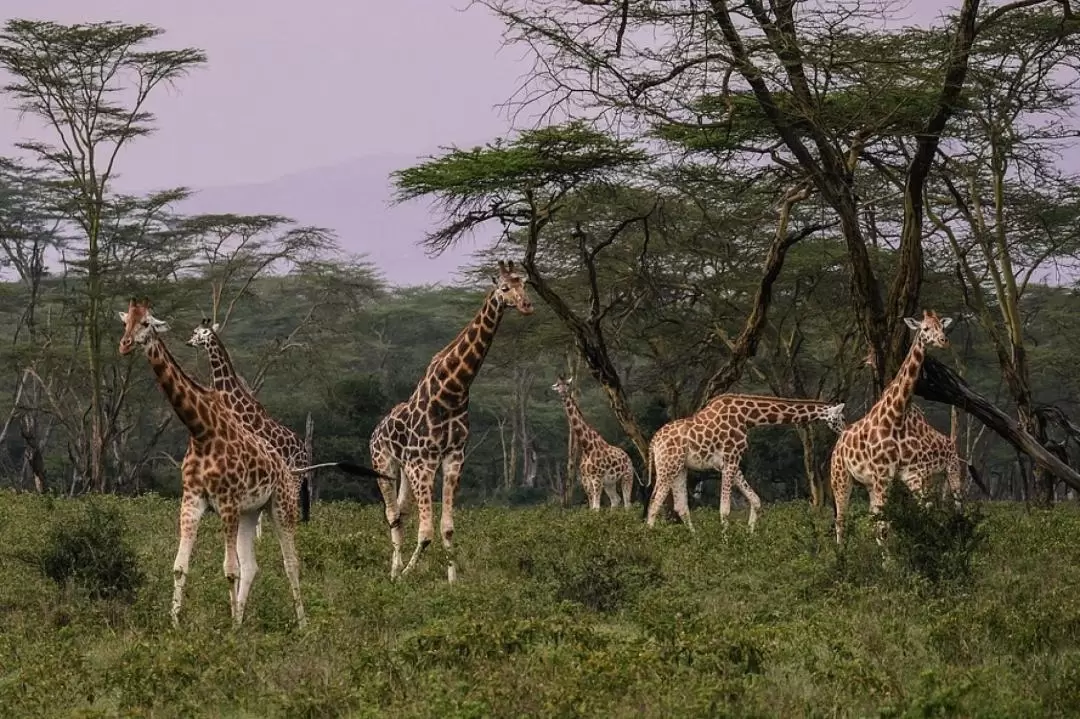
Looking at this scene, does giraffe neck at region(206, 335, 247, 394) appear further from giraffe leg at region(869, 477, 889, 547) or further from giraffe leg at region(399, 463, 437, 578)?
giraffe leg at region(869, 477, 889, 547)

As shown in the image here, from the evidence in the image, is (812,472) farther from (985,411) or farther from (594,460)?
(985,411)

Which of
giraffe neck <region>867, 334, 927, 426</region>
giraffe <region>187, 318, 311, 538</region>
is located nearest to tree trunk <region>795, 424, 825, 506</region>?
giraffe neck <region>867, 334, 927, 426</region>

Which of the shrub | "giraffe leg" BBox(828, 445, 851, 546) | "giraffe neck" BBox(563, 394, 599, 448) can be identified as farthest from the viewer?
"giraffe neck" BBox(563, 394, 599, 448)

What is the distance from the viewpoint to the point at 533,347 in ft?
97.7

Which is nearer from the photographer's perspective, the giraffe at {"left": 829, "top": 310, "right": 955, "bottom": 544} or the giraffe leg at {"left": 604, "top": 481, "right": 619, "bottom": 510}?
the giraffe at {"left": 829, "top": 310, "right": 955, "bottom": 544}

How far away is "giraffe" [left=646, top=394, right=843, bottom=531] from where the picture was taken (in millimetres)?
16297

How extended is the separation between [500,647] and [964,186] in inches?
660

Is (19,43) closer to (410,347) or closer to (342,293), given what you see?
(342,293)

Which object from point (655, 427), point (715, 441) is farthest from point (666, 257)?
point (715, 441)

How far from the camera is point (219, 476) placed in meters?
9.45

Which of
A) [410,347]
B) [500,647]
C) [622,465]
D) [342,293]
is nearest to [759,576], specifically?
[500,647]

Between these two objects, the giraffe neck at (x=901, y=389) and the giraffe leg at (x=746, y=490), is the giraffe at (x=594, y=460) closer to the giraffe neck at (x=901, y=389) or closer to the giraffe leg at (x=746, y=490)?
the giraffe leg at (x=746, y=490)

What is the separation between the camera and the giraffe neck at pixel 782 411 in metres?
16.3

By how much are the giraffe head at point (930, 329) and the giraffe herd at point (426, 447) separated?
1 centimetres
